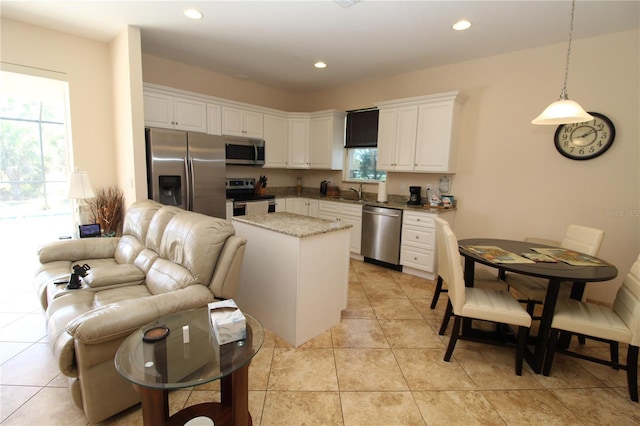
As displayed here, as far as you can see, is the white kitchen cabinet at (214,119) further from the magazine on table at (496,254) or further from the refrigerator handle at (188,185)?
the magazine on table at (496,254)

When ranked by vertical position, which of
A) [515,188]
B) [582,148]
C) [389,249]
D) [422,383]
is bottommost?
[422,383]

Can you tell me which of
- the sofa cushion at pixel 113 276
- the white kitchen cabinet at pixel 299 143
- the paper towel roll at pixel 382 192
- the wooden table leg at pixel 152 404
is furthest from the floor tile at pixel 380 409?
the white kitchen cabinet at pixel 299 143

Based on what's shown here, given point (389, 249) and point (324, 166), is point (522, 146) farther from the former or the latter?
point (324, 166)

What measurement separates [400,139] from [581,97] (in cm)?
196

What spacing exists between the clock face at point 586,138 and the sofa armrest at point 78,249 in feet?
15.9

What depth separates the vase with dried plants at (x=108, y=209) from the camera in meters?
3.51

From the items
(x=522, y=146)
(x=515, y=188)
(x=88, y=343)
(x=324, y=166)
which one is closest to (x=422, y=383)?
(x=88, y=343)

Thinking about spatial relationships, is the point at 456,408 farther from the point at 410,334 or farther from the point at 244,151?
the point at 244,151

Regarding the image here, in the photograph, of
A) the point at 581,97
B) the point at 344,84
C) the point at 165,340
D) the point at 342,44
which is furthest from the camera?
the point at 344,84

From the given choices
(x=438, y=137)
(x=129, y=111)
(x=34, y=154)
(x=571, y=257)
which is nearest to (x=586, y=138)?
(x=438, y=137)

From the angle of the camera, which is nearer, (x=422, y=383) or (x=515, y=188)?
(x=422, y=383)

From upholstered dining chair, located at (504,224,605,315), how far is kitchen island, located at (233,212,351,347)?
5.12 ft

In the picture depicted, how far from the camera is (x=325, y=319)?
8.51ft

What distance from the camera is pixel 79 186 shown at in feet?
9.98
